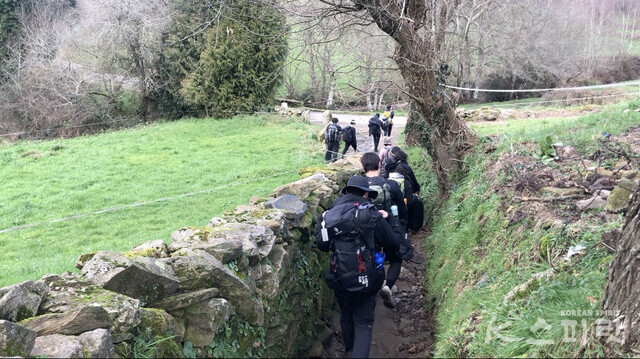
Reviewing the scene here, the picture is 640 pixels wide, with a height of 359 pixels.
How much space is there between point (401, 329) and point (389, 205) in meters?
1.70

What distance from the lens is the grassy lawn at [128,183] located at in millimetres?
8602

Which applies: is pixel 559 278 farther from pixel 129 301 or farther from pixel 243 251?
pixel 129 301

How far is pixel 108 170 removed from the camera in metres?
14.6

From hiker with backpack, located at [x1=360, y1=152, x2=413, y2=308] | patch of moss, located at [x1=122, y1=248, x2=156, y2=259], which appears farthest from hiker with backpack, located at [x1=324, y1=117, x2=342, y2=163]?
patch of moss, located at [x1=122, y1=248, x2=156, y2=259]

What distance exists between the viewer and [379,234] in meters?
5.21

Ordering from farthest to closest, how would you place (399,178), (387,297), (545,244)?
(399,178) < (387,297) < (545,244)

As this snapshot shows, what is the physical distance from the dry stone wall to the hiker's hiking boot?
0.95m

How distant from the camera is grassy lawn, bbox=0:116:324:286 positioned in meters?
8.60

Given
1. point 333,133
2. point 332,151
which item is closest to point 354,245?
point 333,133

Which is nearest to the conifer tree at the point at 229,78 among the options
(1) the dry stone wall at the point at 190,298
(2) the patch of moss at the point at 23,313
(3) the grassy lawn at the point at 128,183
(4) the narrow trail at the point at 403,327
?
(3) the grassy lawn at the point at 128,183

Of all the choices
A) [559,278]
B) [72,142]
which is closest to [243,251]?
[559,278]

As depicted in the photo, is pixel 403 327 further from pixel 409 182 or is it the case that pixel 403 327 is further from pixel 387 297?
pixel 409 182

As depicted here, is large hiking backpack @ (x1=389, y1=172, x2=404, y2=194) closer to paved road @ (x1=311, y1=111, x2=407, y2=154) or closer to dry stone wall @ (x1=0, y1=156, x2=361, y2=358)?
dry stone wall @ (x1=0, y1=156, x2=361, y2=358)

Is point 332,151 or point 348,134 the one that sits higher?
point 348,134
